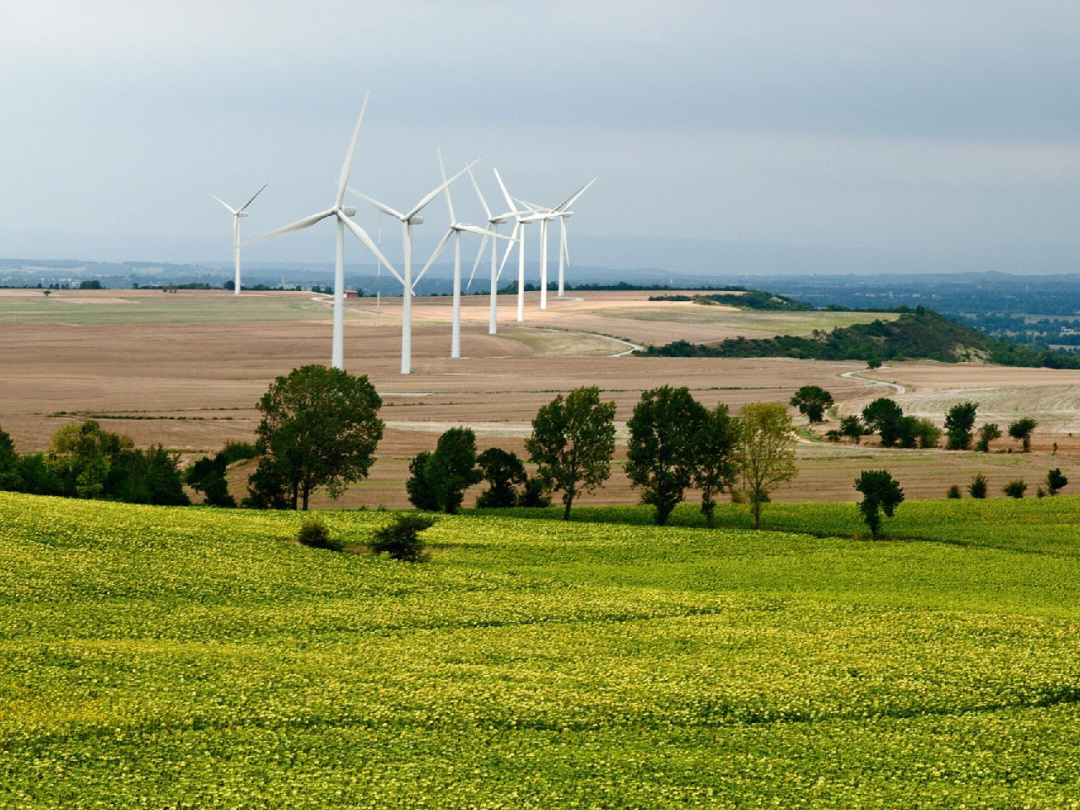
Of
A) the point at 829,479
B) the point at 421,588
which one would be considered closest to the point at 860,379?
the point at 829,479

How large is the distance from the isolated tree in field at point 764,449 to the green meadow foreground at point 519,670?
9387mm

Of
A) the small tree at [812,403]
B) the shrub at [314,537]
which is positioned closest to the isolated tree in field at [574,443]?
the shrub at [314,537]

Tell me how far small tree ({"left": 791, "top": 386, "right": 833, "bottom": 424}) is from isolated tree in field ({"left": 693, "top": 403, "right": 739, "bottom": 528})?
48.7 metres

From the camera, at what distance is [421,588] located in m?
54.0

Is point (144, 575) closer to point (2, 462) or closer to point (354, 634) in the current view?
point (354, 634)

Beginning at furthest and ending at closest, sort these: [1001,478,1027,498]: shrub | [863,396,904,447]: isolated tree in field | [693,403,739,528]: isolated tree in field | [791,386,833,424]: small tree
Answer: [791,386,833,424]: small tree, [863,396,904,447]: isolated tree in field, [1001,478,1027,498]: shrub, [693,403,739,528]: isolated tree in field

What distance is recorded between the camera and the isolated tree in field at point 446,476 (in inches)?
2928

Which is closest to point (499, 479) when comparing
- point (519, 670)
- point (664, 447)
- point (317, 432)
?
point (664, 447)

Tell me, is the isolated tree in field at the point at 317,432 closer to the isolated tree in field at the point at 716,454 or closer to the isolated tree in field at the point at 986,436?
the isolated tree in field at the point at 716,454

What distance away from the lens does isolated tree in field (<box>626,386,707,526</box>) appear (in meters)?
Answer: 74.3

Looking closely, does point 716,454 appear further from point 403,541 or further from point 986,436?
point 986,436

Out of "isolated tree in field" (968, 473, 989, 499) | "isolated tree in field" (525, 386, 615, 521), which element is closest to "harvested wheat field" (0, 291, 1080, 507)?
"isolated tree in field" (968, 473, 989, 499)

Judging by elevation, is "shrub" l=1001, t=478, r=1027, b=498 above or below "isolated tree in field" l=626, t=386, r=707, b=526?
below

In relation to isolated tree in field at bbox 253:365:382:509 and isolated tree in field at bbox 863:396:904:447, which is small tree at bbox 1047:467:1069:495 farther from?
isolated tree in field at bbox 253:365:382:509
